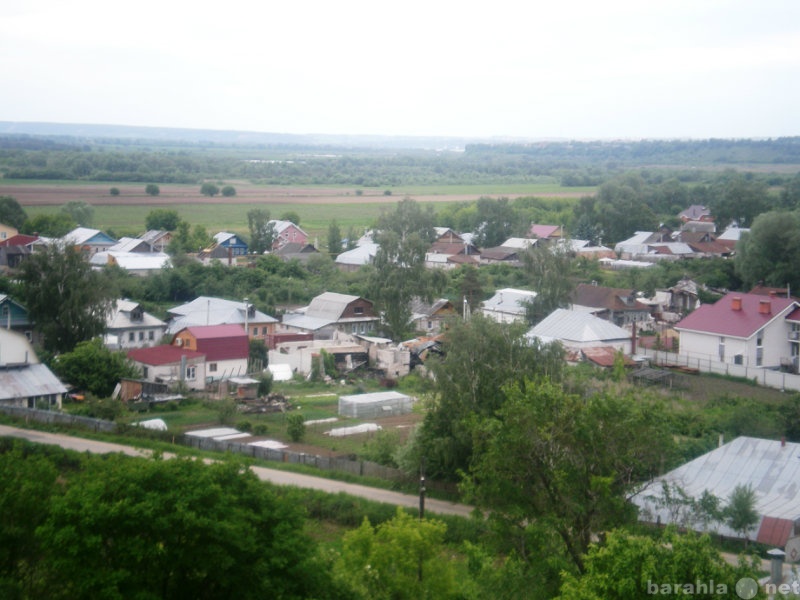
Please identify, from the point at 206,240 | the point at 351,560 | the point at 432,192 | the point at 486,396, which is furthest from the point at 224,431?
the point at 432,192

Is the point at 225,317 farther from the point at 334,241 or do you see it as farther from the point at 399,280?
the point at 334,241

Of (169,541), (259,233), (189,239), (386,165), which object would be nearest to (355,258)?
(259,233)

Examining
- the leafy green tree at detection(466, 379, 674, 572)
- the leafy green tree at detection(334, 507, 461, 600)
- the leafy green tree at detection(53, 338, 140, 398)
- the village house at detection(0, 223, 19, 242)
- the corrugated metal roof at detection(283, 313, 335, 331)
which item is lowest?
the corrugated metal roof at detection(283, 313, 335, 331)

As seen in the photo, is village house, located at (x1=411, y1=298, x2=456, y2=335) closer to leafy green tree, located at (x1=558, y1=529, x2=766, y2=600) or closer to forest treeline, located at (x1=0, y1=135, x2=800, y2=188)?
leafy green tree, located at (x1=558, y1=529, x2=766, y2=600)

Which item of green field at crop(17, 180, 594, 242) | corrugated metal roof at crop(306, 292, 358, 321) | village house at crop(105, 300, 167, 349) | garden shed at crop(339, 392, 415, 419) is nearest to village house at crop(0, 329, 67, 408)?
village house at crop(105, 300, 167, 349)

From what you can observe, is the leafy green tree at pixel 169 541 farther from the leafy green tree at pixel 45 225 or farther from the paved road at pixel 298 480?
the leafy green tree at pixel 45 225

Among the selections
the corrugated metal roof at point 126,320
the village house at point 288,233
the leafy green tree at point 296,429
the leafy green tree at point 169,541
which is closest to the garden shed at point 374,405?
the leafy green tree at point 296,429
